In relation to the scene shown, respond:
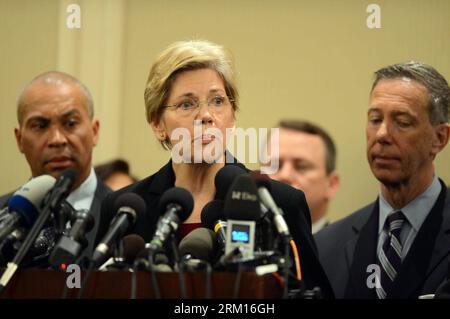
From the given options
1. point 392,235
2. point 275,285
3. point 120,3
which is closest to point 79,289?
point 275,285

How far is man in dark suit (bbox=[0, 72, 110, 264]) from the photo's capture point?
16.1ft

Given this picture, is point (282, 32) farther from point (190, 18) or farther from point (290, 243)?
point (290, 243)

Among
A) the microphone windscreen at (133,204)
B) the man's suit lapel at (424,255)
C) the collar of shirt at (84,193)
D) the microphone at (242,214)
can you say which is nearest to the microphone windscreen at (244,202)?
the microphone at (242,214)

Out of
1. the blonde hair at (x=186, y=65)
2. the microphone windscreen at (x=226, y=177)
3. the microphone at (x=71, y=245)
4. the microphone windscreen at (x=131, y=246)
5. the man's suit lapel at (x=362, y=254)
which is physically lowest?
the man's suit lapel at (x=362, y=254)

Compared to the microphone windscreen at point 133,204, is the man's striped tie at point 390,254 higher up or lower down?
lower down

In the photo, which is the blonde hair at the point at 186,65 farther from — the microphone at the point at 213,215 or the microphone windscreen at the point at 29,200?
the microphone windscreen at the point at 29,200

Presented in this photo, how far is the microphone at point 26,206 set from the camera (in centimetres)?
332

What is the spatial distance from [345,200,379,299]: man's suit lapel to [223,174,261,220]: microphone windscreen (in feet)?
3.98

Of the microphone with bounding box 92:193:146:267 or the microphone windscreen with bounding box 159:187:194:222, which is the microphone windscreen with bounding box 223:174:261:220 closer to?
the microphone windscreen with bounding box 159:187:194:222

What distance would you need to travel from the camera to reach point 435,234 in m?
4.18

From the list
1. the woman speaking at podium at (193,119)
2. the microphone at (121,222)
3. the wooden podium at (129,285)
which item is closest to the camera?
the wooden podium at (129,285)

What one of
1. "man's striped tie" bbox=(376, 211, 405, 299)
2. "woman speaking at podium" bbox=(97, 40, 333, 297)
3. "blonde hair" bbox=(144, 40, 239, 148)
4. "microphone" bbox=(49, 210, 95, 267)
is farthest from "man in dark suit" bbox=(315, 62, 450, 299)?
"microphone" bbox=(49, 210, 95, 267)

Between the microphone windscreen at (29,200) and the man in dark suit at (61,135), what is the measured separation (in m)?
1.47

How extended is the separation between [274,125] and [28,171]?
153 cm
